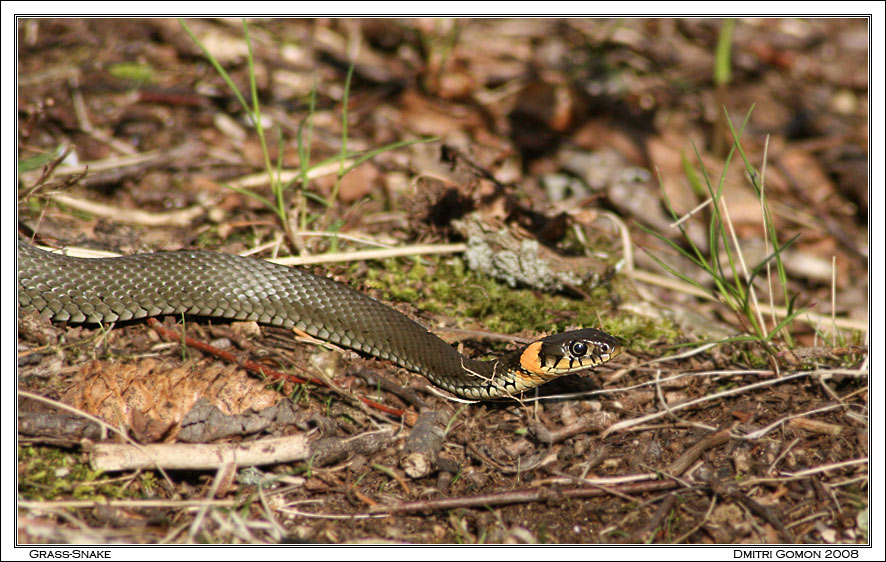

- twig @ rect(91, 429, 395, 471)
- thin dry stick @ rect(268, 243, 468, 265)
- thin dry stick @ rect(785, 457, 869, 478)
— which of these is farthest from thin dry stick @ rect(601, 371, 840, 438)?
thin dry stick @ rect(268, 243, 468, 265)

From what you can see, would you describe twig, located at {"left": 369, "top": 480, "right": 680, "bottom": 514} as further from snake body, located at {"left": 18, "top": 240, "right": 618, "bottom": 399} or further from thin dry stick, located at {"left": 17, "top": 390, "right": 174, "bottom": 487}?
thin dry stick, located at {"left": 17, "top": 390, "right": 174, "bottom": 487}

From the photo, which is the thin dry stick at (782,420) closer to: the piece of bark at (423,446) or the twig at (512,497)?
the twig at (512,497)

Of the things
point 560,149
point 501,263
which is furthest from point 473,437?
point 560,149

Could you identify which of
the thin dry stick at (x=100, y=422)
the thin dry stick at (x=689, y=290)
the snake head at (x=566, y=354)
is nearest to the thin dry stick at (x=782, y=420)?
the snake head at (x=566, y=354)

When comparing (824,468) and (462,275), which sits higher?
(462,275)

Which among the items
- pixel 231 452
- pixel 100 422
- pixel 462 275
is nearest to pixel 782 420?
pixel 462 275

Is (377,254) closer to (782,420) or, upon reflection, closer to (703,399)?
(703,399)
